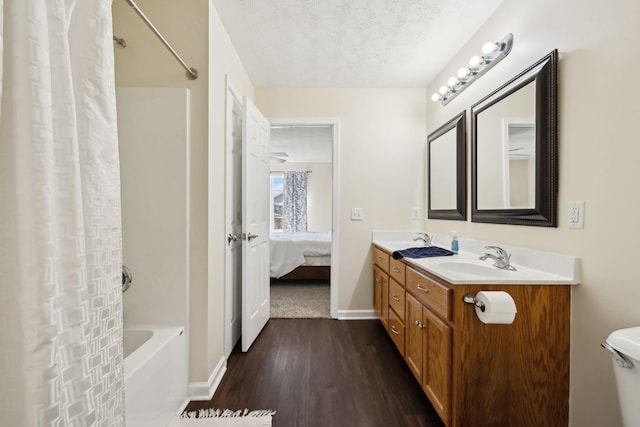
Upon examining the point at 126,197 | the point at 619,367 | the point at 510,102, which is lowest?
the point at 619,367

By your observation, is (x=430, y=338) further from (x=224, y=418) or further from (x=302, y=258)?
(x=302, y=258)

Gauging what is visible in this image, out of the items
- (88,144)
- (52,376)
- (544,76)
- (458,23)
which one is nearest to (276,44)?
(458,23)

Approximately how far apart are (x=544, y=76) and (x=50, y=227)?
6.31ft

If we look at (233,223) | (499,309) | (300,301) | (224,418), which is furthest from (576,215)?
(300,301)

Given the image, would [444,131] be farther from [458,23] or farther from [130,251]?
[130,251]

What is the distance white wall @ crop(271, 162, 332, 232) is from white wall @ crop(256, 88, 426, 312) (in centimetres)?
449

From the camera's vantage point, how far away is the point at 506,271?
4.85ft

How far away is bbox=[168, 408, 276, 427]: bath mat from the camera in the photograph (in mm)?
1471

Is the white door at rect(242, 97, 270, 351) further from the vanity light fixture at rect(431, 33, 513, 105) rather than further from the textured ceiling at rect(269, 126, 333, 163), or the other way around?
the vanity light fixture at rect(431, 33, 513, 105)

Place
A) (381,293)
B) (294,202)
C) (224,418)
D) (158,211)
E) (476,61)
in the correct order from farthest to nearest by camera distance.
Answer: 1. (294,202)
2. (381,293)
3. (476,61)
4. (158,211)
5. (224,418)

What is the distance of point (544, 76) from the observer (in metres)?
1.37

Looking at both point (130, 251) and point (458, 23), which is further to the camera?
point (458, 23)

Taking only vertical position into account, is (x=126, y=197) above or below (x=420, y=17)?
below

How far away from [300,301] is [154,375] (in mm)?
2142
